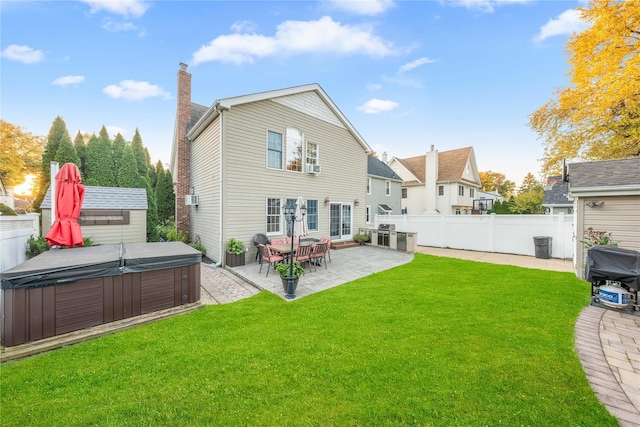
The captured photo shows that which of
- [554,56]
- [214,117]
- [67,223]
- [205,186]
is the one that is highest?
[554,56]

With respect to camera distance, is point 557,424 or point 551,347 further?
point 551,347

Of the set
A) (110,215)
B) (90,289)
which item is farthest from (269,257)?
(110,215)

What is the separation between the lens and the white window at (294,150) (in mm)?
11055

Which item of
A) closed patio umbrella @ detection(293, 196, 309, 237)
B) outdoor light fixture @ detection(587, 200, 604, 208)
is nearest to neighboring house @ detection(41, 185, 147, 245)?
closed patio umbrella @ detection(293, 196, 309, 237)

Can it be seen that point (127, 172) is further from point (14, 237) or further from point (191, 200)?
point (14, 237)

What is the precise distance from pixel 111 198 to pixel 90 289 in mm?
8653

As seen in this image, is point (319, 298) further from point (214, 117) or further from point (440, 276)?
point (214, 117)

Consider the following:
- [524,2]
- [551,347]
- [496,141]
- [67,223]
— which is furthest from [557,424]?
[496,141]

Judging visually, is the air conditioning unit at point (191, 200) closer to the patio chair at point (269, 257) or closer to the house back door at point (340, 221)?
the patio chair at point (269, 257)

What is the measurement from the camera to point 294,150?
11273mm

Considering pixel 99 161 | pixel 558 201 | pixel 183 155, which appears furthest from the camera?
pixel 99 161

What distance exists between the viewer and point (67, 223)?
5.47 metres

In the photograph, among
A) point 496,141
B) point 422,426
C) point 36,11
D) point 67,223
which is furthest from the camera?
point 496,141

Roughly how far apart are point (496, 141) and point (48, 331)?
2457cm
